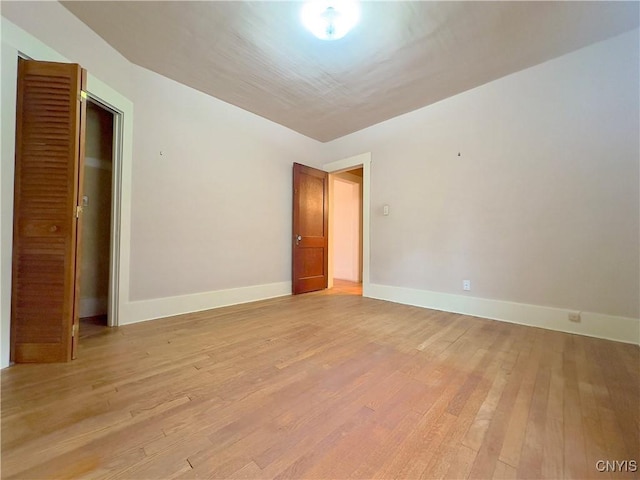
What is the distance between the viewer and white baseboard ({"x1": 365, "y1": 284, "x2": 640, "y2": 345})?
2209mm

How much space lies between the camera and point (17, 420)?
3.82ft

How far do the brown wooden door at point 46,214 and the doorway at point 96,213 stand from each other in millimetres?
1232

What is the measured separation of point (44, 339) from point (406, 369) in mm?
2517

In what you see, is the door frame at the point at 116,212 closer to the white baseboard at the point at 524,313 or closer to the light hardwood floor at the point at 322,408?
the light hardwood floor at the point at 322,408

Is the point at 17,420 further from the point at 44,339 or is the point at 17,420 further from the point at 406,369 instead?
the point at 406,369

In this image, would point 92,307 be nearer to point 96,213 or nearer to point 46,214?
point 96,213

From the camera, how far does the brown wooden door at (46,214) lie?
1728mm

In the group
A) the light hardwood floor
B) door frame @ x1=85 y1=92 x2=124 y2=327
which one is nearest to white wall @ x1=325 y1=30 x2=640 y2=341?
the light hardwood floor

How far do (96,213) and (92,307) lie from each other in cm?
113

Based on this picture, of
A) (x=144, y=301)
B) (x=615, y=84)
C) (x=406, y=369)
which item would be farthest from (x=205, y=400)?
(x=615, y=84)

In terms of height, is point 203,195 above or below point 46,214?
above

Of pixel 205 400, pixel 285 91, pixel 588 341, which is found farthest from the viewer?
pixel 285 91

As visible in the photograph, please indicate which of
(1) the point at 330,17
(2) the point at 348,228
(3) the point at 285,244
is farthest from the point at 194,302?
(2) the point at 348,228

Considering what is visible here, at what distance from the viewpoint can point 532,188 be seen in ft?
8.73
